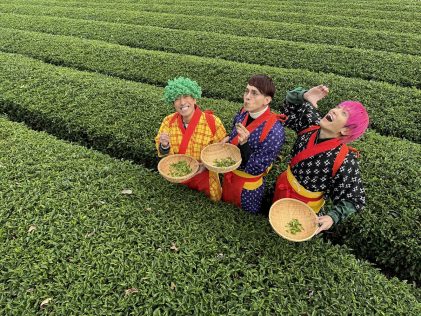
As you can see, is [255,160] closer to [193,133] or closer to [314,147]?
[314,147]

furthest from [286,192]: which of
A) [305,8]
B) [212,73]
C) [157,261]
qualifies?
[305,8]

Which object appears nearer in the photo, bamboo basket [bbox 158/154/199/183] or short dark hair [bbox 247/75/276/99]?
short dark hair [bbox 247/75/276/99]

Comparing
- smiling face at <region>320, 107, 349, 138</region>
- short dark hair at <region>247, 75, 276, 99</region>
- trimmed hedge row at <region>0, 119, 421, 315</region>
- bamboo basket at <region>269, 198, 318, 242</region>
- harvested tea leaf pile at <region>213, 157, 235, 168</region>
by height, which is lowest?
trimmed hedge row at <region>0, 119, 421, 315</region>

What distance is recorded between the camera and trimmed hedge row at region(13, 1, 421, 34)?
13.0 metres

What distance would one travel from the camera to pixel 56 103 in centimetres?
678

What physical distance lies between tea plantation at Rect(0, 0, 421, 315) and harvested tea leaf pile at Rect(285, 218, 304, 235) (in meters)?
0.35

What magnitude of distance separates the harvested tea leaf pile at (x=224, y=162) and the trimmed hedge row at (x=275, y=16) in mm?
12125

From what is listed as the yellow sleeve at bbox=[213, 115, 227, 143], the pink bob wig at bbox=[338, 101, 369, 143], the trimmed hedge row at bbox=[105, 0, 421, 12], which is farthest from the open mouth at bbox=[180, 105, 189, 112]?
the trimmed hedge row at bbox=[105, 0, 421, 12]

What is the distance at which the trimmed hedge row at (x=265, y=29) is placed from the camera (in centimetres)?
1109

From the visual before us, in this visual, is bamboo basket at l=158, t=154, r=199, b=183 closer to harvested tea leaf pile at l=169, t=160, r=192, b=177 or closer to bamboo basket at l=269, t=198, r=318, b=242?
harvested tea leaf pile at l=169, t=160, r=192, b=177

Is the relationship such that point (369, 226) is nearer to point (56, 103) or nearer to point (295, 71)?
point (295, 71)

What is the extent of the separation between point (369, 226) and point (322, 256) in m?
1.08

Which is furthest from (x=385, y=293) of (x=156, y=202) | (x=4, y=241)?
(x=4, y=241)

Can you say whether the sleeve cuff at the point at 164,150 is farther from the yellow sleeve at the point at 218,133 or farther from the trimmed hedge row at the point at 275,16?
the trimmed hedge row at the point at 275,16
